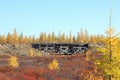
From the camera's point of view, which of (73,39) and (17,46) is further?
(73,39)

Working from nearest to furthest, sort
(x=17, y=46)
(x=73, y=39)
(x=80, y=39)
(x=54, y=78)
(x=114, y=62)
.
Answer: (x=114, y=62) < (x=54, y=78) < (x=17, y=46) < (x=80, y=39) < (x=73, y=39)

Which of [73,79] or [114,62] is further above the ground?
[114,62]

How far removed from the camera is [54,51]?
100875mm

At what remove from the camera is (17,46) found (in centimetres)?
9762

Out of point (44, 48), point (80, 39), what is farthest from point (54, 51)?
point (80, 39)

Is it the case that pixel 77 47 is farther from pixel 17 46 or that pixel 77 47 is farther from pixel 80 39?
pixel 80 39

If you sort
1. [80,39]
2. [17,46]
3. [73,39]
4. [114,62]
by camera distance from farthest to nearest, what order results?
[73,39]
[80,39]
[17,46]
[114,62]

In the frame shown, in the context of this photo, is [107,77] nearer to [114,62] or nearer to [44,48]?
[114,62]

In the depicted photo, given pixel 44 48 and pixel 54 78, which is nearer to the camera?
pixel 54 78

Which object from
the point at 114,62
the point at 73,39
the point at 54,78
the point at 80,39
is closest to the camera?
the point at 114,62

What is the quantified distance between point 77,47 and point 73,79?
72.0m

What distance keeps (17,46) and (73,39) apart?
81.2 m

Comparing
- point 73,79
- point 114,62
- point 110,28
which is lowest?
point 73,79

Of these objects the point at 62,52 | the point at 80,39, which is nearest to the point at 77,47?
the point at 62,52
